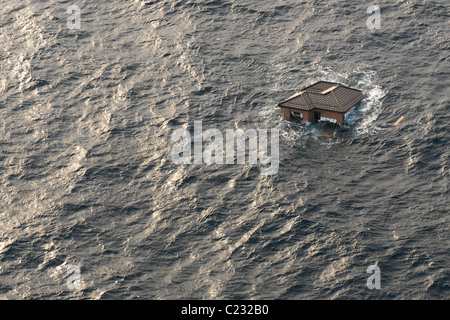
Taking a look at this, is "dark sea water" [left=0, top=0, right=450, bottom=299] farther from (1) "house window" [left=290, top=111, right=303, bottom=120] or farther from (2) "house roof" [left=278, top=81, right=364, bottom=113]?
(2) "house roof" [left=278, top=81, right=364, bottom=113]
